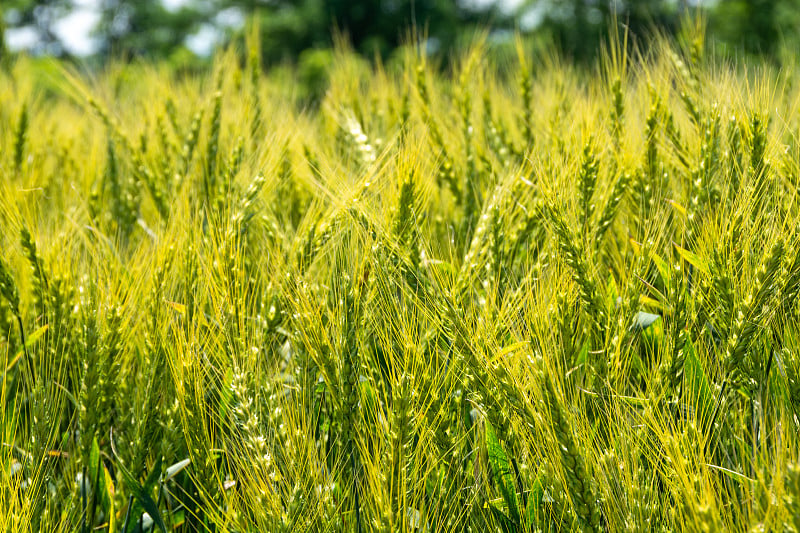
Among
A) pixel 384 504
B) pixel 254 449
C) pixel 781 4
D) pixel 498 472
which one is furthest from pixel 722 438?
pixel 781 4

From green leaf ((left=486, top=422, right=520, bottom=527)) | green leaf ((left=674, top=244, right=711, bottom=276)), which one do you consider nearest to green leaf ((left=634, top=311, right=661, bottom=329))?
green leaf ((left=674, top=244, right=711, bottom=276))

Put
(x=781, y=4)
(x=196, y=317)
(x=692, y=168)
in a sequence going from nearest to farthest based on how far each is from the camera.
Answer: (x=196, y=317) < (x=692, y=168) < (x=781, y=4)

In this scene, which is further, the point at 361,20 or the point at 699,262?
the point at 361,20

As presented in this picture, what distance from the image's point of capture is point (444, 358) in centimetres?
104

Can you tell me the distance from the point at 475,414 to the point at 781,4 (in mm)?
12210

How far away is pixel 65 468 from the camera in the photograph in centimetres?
115

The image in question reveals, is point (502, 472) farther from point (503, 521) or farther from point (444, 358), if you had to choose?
point (444, 358)

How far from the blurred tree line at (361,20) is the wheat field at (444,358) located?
382 inches

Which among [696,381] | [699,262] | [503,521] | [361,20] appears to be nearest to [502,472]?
[503,521]

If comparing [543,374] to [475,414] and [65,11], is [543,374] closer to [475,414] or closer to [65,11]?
[475,414]

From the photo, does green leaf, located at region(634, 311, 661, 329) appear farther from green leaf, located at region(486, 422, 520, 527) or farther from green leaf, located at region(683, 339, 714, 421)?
green leaf, located at region(486, 422, 520, 527)

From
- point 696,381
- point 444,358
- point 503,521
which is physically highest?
point 444,358

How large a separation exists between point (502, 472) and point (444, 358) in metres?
0.19

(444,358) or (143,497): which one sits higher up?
(444,358)
